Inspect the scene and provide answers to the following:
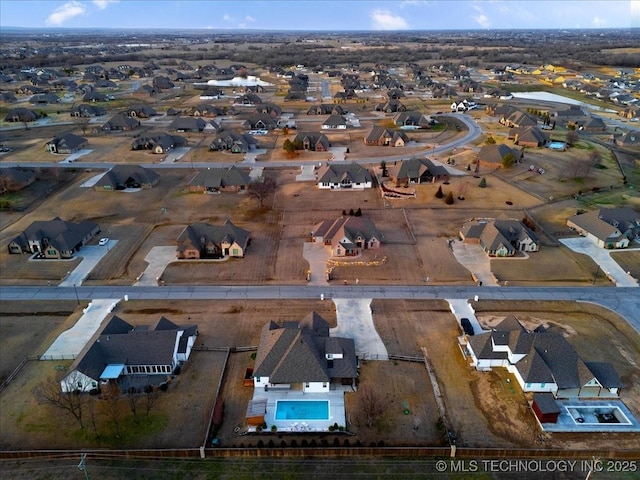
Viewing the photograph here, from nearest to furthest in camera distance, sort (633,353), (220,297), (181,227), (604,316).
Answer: (633,353), (604,316), (220,297), (181,227)

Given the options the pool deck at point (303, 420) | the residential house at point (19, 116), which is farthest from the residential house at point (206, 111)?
the pool deck at point (303, 420)

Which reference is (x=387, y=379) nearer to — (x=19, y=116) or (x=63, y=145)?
(x=63, y=145)

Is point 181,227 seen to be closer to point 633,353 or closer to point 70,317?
point 70,317

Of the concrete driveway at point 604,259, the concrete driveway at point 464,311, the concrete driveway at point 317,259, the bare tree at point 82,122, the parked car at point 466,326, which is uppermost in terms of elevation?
the parked car at point 466,326

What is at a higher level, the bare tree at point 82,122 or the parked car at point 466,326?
the parked car at point 466,326

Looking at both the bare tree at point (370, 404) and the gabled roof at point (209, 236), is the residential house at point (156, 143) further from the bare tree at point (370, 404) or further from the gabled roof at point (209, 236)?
the bare tree at point (370, 404)

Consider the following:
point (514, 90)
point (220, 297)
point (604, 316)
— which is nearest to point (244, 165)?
point (220, 297)

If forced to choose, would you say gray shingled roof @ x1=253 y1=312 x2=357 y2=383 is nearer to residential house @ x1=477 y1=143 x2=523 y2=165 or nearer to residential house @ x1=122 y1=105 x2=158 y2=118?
residential house @ x1=477 y1=143 x2=523 y2=165
